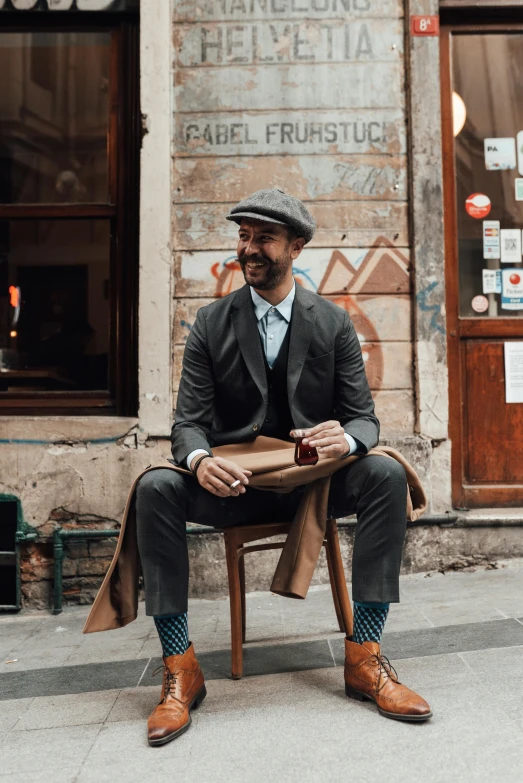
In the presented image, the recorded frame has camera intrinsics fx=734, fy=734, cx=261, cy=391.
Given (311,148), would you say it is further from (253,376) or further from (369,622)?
(369,622)

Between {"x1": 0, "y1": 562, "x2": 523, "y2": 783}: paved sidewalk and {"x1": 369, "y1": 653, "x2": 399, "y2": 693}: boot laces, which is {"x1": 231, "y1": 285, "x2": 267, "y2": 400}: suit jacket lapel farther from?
{"x1": 0, "y1": 562, "x2": 523, "y2": 783}: paved sidewalk

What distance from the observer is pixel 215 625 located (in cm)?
374

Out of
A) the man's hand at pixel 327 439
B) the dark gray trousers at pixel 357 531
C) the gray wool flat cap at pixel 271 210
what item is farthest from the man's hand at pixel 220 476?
the gray wool flat cap at pixel 271 210

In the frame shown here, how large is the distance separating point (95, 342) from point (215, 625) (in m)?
1.96

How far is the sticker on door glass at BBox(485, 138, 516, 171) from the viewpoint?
4.77m

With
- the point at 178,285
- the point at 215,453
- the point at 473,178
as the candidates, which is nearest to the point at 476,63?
the point at 473,178

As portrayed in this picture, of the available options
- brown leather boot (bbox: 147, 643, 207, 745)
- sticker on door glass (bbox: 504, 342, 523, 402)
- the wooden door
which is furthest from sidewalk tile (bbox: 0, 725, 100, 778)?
sticker on door glass (bbox: 504, 342, 523, 402)

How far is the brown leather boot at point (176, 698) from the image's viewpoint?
2.28 metres

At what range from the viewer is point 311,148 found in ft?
14.7

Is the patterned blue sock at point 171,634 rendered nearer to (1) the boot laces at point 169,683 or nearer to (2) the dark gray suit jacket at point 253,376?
(1) the boot laces at point 169,683

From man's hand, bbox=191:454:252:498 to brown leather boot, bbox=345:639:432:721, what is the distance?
677 millimetres

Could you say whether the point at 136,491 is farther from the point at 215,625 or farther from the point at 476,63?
the point at 476,63

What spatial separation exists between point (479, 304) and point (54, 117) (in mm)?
3008

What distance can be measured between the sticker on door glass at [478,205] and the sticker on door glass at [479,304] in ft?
1.75
